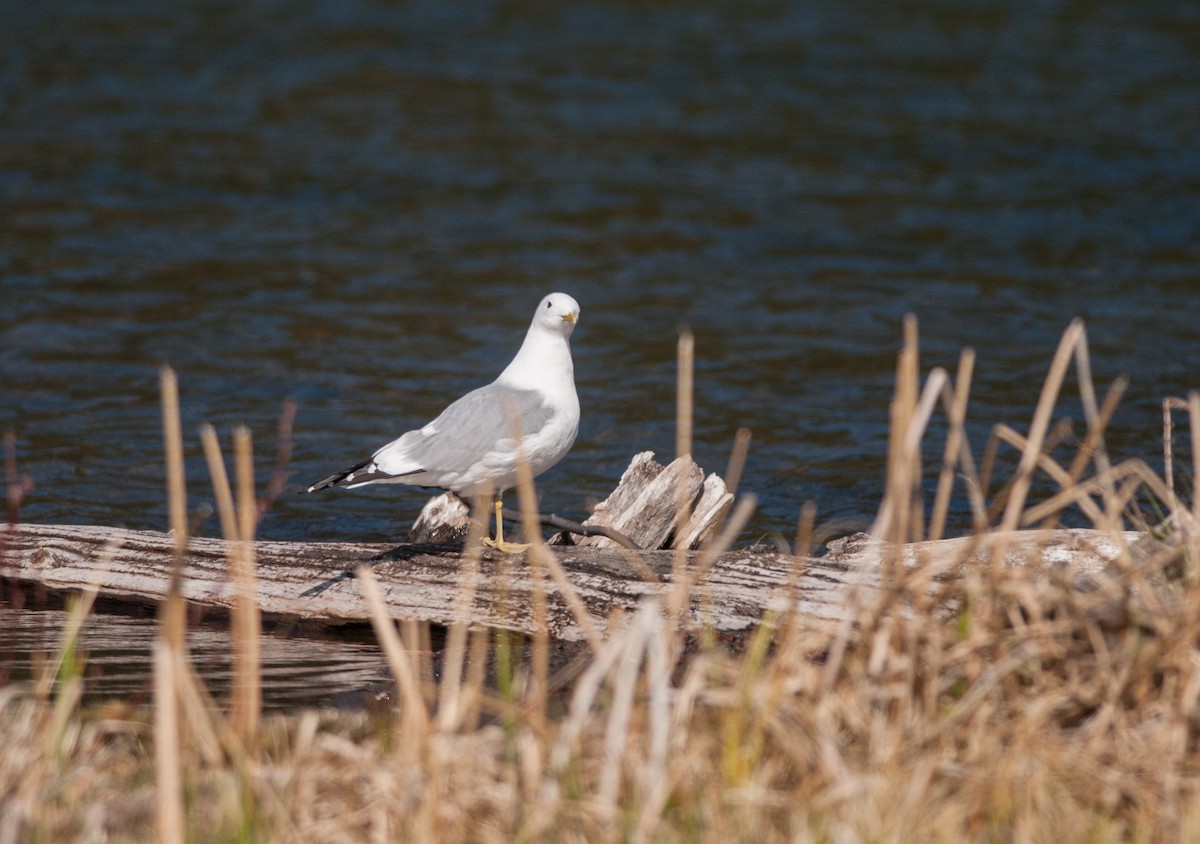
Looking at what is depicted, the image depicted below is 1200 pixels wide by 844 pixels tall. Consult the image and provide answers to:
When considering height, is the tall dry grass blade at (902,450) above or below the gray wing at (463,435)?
above

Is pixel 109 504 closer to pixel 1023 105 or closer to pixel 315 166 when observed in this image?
pixel 315 166

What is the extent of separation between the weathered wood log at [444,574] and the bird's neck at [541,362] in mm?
707

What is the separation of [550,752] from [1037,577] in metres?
1.37

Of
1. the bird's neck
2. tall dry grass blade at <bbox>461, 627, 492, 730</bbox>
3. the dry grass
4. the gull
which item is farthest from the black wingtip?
the dry grass

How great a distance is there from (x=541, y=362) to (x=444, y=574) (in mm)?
1065

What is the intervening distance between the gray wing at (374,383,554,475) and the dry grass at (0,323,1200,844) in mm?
1814

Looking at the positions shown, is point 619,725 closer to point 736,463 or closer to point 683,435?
point 683,435

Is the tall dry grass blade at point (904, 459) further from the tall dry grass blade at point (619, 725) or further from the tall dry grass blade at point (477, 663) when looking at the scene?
the tall dry grass blade at point (477, 663)

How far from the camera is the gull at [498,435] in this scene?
546cm

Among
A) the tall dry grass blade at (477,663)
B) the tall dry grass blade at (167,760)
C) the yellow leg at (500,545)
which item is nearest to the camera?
the tall dry grass blade at (167,760)

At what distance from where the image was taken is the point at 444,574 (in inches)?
202

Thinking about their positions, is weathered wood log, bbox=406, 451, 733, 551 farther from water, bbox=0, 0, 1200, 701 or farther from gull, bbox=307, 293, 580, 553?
water, bbox=0, 0, 1200, 701

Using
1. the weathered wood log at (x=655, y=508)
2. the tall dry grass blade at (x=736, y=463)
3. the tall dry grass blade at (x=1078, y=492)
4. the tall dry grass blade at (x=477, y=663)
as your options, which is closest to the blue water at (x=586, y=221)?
the tall dry grass blade at (x=736, y=463)

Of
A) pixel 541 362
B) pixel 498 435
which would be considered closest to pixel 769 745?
pixel 498 435
